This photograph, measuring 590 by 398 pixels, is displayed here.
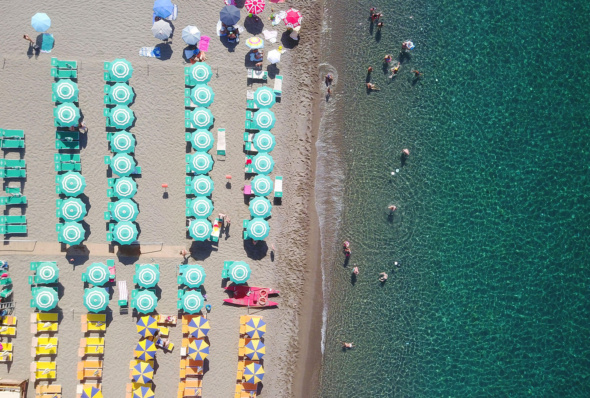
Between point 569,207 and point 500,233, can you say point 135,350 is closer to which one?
point 500,233

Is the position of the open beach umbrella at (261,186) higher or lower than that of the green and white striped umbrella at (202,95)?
lower

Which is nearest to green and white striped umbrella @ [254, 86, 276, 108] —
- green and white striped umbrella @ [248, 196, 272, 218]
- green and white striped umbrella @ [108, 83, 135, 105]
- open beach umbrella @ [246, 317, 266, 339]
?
green and white striped umbrella @ [248, 196, 272, 218]

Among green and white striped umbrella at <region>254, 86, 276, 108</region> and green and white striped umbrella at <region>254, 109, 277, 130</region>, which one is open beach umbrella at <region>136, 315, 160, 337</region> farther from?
green and white striped umbrella at <region>254, 86, 276, 108</region>

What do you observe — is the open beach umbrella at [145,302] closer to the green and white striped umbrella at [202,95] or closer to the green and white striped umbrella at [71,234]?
the green and white striped umbrella at [71,234]

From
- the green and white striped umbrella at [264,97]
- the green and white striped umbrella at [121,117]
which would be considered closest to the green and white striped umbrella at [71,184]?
the green and white striped umbrella at [121,117]

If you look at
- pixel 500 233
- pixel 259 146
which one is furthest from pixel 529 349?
pixel 259 146

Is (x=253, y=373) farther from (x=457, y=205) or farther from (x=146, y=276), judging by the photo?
(x=457, y=205)
